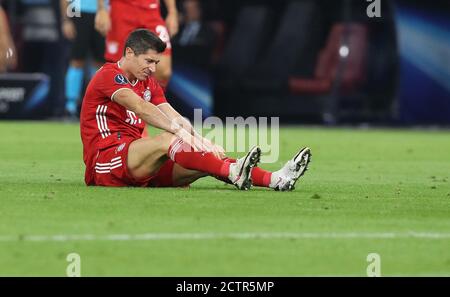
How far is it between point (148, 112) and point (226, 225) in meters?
2.11

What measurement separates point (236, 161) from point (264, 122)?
14.4 meters

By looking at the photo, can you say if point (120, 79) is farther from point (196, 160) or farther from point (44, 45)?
point (44, 45)

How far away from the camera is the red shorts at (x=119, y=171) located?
34.6 ft

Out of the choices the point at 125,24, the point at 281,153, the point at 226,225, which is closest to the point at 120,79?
the point at 226,225

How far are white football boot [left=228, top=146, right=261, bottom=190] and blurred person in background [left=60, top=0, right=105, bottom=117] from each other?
10635 millimetres

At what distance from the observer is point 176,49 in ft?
78.3

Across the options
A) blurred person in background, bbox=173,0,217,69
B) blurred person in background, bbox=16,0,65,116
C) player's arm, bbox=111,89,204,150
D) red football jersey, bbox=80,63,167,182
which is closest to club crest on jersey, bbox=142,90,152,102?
red football jersey, bbox=80,63,167,182

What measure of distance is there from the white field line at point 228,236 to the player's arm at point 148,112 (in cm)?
211

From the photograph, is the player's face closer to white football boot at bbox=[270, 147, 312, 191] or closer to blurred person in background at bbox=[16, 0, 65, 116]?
white football boot at bbox=[270, 147, 312, 191]

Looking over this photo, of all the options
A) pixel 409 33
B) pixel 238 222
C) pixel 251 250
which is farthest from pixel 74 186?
pixel 409 33

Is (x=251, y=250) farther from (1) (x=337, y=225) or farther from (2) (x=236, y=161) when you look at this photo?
(2) (x=236, y=161)

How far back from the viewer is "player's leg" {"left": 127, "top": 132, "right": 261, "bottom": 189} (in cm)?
1012

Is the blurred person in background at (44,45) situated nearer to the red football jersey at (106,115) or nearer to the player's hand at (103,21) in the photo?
the player's hand at (103,21)

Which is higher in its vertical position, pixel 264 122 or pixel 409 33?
pixel 409 33
